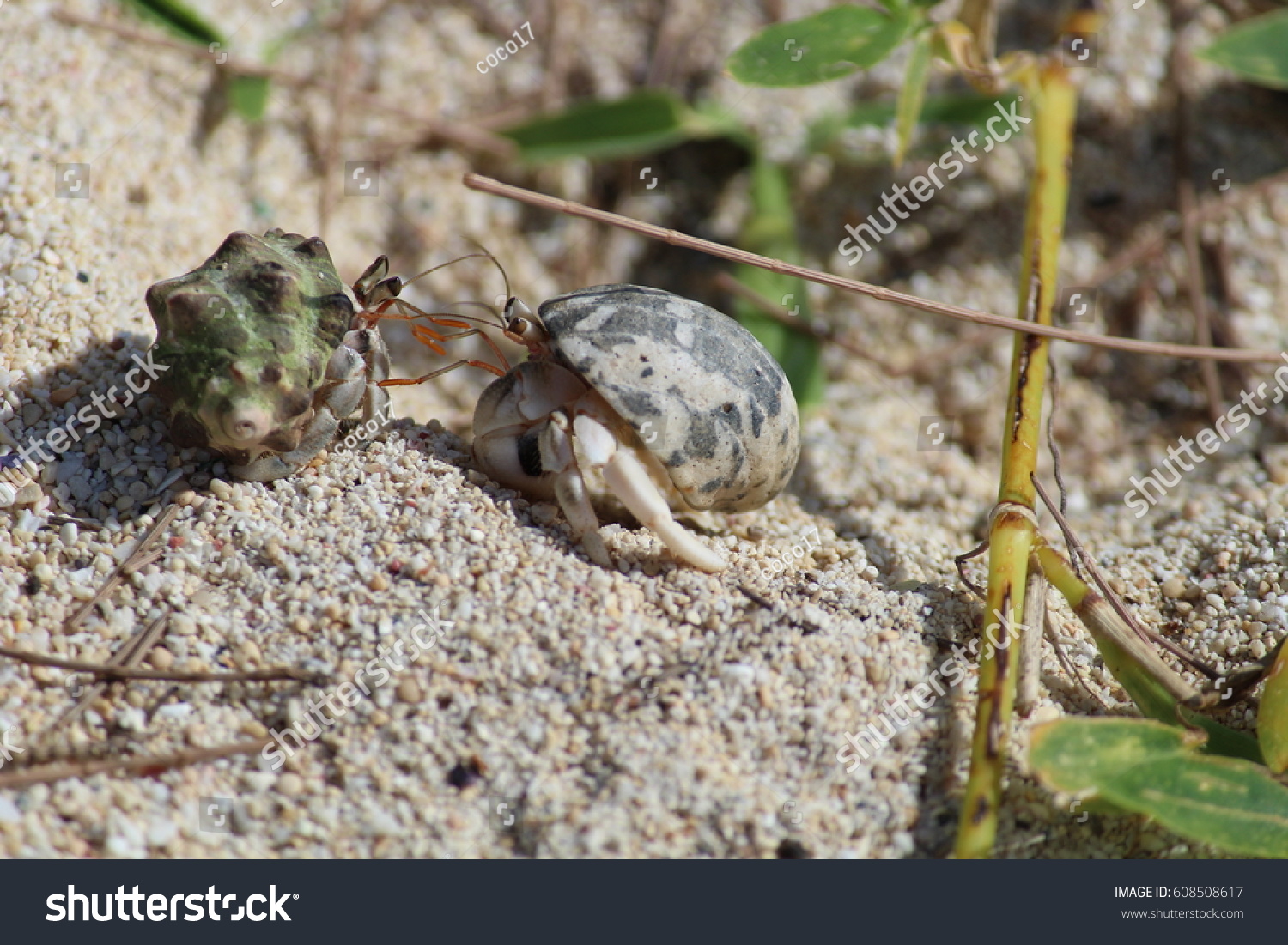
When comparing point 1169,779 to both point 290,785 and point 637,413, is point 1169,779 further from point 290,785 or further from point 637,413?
point 290,785

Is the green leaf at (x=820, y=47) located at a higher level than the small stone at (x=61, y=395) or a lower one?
higher

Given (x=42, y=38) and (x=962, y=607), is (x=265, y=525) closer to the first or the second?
(x=962, y=607)

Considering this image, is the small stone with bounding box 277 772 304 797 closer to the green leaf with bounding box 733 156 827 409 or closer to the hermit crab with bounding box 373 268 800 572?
the hermit crab with bounding box 373 268 800 572

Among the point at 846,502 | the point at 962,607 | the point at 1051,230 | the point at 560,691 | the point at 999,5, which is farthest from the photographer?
the point at 999,5

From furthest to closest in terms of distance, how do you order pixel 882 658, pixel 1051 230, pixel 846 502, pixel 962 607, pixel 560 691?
pixel 846 502
pixel 1051 230
pixel 962 607
pixel 882 658
pixel 560 691

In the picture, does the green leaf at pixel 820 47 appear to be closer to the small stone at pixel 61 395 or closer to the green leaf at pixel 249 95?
the green leaf at pixel 249 95

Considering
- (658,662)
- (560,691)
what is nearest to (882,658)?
(658,662)

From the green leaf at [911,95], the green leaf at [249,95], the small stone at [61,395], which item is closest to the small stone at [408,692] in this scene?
the small stone at [61,395]
